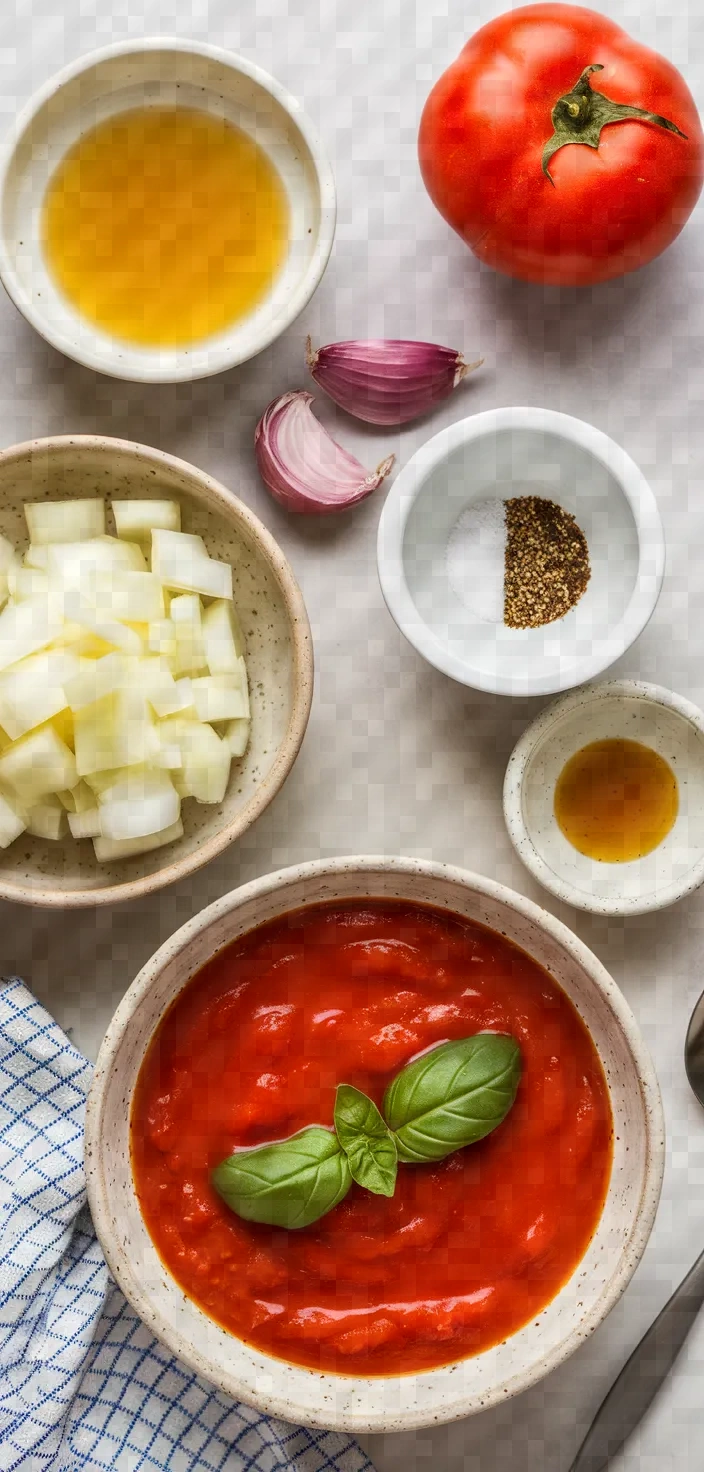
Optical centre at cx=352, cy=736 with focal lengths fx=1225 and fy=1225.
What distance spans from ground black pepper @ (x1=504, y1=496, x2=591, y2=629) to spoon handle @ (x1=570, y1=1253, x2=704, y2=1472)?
3.67 ft

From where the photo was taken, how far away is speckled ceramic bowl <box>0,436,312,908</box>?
188 centimetres

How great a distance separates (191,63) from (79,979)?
153 cm

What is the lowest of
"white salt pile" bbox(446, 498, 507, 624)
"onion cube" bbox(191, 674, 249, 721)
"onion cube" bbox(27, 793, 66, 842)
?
"onion cube" bbox(27, 793, 66, 842)

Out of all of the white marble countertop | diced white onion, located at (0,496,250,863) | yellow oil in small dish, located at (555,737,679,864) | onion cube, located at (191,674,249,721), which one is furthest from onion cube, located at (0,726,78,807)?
yellow oil in small dish, located at (555,737,679,864)

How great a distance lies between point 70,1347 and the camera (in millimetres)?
1958

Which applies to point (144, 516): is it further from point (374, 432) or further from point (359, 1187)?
point (359, 1187)

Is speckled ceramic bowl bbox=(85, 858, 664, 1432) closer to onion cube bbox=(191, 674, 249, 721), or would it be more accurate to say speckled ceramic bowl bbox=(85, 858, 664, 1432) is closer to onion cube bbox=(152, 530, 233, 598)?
onion cube bbox=(191, 674, 249, 721)

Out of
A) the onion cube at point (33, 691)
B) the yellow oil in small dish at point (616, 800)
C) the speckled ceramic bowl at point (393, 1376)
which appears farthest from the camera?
the yellow oil in small dish at point (616, 800)

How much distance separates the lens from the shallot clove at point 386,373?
2.10 meters

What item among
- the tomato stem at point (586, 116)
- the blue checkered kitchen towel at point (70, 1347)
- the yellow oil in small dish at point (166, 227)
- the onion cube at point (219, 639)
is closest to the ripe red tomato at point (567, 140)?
the tomato stem at point (586, 116)

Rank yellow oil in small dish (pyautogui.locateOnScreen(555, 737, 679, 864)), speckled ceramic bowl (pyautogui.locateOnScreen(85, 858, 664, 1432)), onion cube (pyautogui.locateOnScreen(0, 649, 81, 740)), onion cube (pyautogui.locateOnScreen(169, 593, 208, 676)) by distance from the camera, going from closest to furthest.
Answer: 1. speckled ceramic bowl (pyautogui.locateOnScreen(85, 858, 664, 1432))
2. onion cube (pyautogui.locateOnScreen(0, 649, 81, 740))
3. onion cube (pyautogui.locateOnScreen(169, 593, 208, 676))
4. yellow oil in small dish (pyautogui.locateOnScreen(555, 737, 679, 864))

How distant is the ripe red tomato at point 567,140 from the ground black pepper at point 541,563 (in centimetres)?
40

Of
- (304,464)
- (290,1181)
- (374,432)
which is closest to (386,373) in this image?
(374,432)

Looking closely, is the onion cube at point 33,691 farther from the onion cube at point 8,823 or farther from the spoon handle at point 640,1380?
the spoon handle at point 640,1380
